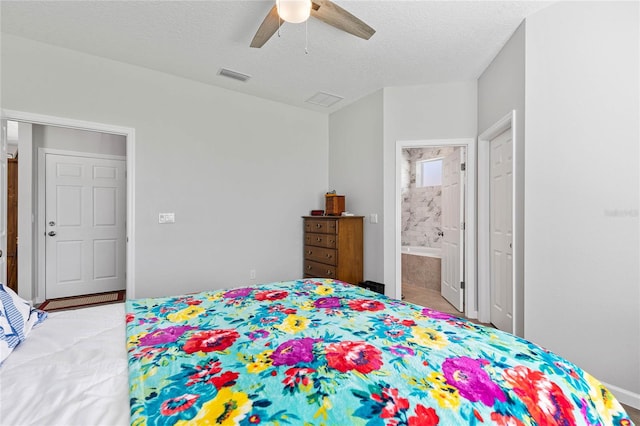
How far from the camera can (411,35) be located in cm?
255

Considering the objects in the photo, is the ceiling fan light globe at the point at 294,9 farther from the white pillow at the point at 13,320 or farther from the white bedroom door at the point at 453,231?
the white bedroom door at the point at 453,231

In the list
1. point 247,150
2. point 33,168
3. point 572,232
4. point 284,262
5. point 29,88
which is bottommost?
point 284,262

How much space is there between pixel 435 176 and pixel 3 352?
225 inches

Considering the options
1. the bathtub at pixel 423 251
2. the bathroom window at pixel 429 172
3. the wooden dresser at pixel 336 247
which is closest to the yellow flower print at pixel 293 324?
the wooden dresser at pixel 336 247

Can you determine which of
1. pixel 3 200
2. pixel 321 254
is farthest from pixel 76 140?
pixel 321 254

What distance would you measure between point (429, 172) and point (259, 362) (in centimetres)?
539

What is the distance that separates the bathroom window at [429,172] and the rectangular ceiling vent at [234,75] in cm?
372

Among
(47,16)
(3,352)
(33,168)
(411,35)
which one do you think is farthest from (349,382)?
(33,168)

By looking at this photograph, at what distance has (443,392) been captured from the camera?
0.80 metres

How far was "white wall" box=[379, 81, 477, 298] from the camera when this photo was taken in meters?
3.34

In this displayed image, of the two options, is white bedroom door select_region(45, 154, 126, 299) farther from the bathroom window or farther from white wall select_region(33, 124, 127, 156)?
the bathroom window

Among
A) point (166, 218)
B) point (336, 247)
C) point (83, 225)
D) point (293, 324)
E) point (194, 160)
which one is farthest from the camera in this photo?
point (83, 225)

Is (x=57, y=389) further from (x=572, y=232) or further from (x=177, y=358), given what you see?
(x=572, y=232)

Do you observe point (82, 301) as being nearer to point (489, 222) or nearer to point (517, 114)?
point (489, 222)
